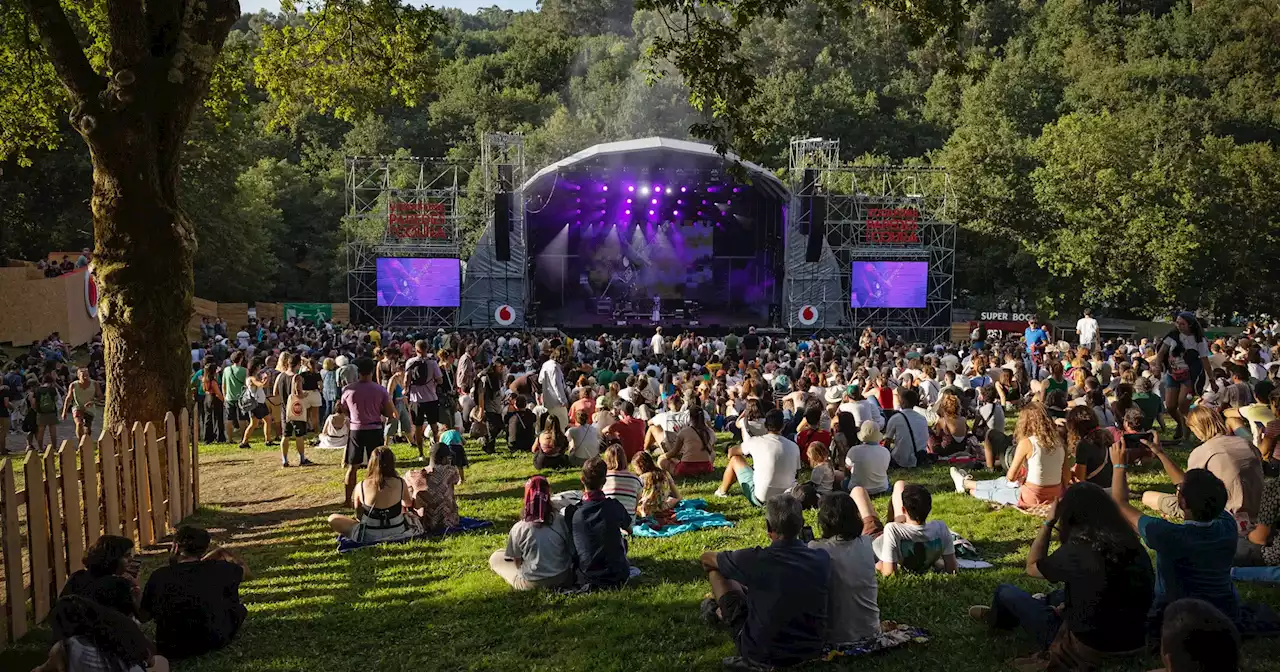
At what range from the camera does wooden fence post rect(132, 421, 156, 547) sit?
7707mm

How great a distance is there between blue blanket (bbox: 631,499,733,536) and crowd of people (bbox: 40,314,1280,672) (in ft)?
0.33

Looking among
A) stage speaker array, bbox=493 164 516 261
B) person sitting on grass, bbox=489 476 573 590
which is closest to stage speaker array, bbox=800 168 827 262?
stage speaker array, bbox=493 164 516 261

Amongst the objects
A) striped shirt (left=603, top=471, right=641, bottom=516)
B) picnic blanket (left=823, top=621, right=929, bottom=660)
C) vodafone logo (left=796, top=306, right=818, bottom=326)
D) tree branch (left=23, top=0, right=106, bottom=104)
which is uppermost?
tree branch (left=23, top=0, right=106, bottom=104)

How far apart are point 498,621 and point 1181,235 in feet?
107

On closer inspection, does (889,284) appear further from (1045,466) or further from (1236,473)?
(1236,473)

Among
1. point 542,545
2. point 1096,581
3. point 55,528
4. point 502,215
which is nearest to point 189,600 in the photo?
point 55,528

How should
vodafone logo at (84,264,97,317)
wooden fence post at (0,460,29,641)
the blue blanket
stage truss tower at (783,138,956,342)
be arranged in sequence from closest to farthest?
wooden fence post at (0,460,29,641) < the blue blanket < vodafone logo at (84,264,97,317) < stage truss tower at (783,138,956,342)

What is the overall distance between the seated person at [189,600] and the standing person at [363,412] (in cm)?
348

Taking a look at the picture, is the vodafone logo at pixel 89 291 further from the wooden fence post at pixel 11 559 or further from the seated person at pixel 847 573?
the seated person at pixel 847 573

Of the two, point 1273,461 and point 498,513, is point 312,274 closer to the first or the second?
point 498,513

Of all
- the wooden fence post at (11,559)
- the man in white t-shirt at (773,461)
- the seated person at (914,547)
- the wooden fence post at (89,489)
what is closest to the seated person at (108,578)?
the wooden fence post at (11,559)

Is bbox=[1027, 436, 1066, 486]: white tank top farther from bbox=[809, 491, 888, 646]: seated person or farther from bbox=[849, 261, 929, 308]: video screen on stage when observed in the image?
bbox=[849, 261, 929, 308]: video screen on stage

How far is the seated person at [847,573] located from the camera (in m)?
4.90

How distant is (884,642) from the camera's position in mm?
4977
